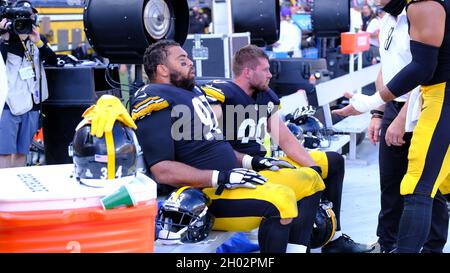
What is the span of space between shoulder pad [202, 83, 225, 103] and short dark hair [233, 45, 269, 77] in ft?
0.65

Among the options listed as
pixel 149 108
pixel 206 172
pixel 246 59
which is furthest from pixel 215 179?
pixel 246 59

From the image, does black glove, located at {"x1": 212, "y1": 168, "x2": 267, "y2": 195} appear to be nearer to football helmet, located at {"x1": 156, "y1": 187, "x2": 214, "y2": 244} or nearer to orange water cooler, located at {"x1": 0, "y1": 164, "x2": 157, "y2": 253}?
football helmet, located at {"x1": 156, "y1": 187, "x2": 214, "y2": 244}

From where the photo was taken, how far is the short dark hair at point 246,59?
4418mm

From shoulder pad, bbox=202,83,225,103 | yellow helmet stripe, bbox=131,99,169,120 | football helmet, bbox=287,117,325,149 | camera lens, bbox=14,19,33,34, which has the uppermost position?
camera lens, bbox=14,19,33,34

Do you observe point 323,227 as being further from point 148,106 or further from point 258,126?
point 148,106

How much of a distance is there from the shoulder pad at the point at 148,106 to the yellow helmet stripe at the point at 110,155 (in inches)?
33.2

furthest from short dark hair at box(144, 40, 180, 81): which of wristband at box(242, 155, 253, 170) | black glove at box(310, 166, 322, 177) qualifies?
black glove at box(310, 166, 322, 177)

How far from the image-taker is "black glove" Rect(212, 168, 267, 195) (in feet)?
11.8

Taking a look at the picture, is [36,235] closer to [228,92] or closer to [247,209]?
[247,209]

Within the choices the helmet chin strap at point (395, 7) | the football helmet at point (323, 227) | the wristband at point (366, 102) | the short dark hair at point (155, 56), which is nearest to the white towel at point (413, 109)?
the wristband at point (366, 102)

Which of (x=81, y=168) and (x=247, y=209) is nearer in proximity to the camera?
(x=81, y=168)
